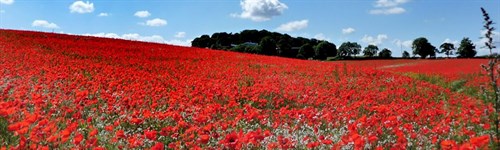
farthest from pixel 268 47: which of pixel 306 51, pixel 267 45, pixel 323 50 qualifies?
pixel 323 50

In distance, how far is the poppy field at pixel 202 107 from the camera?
570 centimetres

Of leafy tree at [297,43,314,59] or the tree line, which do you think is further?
leafy tree at [297,43,314,59]

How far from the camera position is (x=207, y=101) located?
33.3 ft

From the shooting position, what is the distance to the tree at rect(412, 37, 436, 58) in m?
72.3

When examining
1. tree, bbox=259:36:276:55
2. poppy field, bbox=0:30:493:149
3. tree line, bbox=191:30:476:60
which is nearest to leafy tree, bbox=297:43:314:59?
tree line, bbox=191:30:476:60

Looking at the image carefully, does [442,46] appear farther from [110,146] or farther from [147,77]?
[110,146]

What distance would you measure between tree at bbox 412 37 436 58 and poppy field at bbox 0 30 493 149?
52072mm

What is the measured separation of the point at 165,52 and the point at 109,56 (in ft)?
15.3

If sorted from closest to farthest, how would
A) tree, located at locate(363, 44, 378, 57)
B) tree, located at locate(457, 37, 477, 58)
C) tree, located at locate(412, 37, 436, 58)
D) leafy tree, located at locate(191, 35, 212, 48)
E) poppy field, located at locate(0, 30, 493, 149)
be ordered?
poppy field, located at locate(0, 30, 493, 149)
tree, located at locate(457, 37, 477, 58)
tree, located at locate(412, 37, 436, 58)
leafy tree, located at locate(191, 35, 212, 48)
tree, located at locate(363, 44, 378, 57)

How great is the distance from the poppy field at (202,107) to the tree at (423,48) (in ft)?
171

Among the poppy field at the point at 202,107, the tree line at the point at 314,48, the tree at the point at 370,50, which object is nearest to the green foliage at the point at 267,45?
the tree line at the point at 314,48

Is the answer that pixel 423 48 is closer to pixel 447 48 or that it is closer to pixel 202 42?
pixel 447 48

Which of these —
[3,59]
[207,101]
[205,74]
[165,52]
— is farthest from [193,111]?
[165,52]

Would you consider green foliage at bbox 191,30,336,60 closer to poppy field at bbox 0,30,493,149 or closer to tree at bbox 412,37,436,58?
tree at bbox 412,37,436,58
